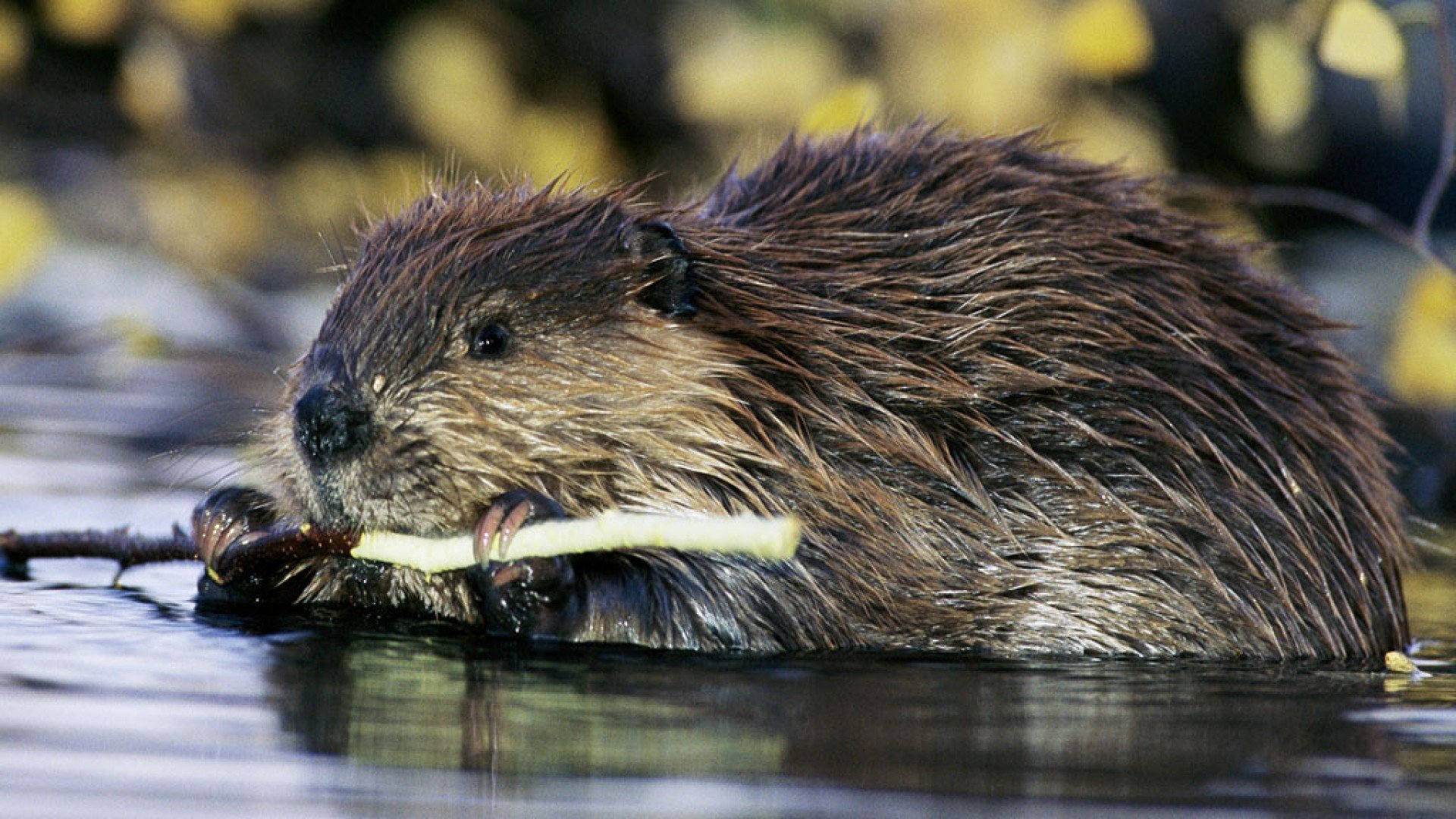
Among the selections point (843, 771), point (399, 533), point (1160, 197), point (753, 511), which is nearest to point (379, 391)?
point (399, 533)

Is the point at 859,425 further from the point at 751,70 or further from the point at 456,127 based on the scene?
the point at 456,127

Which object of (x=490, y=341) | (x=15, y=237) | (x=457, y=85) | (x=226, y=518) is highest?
(x=457, y=85)

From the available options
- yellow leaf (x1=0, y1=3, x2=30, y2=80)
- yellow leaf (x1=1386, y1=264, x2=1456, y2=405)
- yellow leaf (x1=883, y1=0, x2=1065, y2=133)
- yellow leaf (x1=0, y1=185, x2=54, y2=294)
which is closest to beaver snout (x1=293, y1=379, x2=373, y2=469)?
yellow leaf (x1=0, y1=185, x2=54, y2=294)

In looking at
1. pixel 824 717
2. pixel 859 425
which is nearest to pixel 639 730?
pixel 824 717

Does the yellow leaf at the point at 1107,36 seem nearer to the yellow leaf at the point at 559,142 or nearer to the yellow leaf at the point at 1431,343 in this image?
the yellow leaf at the point at 1431,343

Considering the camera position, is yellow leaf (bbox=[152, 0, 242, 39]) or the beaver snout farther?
yellow leaf (bbox=[152, 0, 242, 39])

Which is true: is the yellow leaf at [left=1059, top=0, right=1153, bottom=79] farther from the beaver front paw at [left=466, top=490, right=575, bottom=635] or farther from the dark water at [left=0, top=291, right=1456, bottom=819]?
the beaver front paw at [left=466, top=490, right=575, bottom=635]
